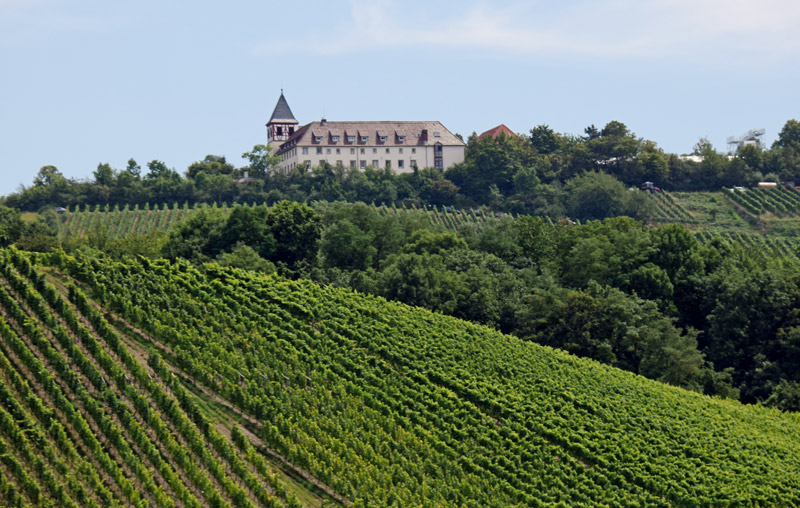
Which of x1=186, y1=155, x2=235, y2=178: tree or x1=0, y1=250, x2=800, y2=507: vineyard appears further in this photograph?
x1=186, y1=155, x2=235, y2=178: tree

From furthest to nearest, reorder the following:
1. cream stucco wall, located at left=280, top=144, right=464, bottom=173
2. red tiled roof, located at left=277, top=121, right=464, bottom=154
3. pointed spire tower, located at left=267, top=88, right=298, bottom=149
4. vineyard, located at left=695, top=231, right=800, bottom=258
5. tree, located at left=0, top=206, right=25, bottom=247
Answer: pointed spire tower, located at left=267, top=88, right=298, bottom=149, red tiled roof, located at left=277, top=121, right=464, bottom=154, cream stucco wall, located at left=280, top=144, right=464, bottom=173, vineyard, located at left=695, top=231, right=800, bottom=258, tree, located at left=0, top=206, right=25, bottom=247

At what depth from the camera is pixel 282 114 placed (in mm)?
131750

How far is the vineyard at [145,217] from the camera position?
92875mm

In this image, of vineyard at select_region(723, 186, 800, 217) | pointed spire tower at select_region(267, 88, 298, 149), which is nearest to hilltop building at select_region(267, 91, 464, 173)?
pointed spire tower at select_region(267, 88, 298, 149)

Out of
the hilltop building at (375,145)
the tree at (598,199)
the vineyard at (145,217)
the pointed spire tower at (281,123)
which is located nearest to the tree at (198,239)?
the vineyard at (145,217)

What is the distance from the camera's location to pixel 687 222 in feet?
330

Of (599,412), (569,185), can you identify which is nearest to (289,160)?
(569,185)

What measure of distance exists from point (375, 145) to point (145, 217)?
32.2 metres

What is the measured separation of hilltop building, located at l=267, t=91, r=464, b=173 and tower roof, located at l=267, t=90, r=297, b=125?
24.1 ft

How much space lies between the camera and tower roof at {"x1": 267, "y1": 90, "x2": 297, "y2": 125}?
13138cm

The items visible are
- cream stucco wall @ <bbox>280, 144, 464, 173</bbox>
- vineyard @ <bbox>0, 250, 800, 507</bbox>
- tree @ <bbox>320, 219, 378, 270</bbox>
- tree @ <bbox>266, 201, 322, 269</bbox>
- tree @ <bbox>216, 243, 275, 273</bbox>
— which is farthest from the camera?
cream stucco wall @ <bbox>280, 144, 464, 173</bbox>

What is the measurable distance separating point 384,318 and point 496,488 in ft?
47.5

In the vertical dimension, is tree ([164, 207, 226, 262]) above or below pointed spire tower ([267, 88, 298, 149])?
below

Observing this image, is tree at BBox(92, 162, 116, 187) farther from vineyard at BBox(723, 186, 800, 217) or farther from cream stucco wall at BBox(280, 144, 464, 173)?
vineyard at BBox(723, 186, 800, 217)
